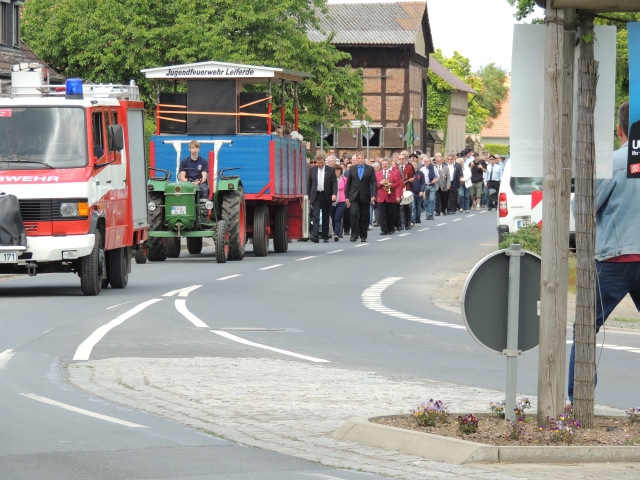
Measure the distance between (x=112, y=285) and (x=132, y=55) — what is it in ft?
127

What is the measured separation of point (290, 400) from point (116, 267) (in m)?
10.5

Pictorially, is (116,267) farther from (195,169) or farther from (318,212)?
(318,212)

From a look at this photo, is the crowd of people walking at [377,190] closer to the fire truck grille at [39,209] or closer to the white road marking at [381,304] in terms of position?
the white road marking at [381,304]

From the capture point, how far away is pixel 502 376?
11.8 meters

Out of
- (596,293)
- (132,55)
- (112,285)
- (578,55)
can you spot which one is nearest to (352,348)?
(596,293)

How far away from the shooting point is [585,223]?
26.4 feet

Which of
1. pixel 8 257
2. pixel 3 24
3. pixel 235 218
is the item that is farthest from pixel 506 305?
pixel 3 24

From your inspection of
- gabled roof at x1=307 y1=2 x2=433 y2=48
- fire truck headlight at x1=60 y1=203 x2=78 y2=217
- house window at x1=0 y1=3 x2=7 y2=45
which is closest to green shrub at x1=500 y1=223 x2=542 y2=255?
fire truck headlight at x1=60 y1=203 x2=78 y2=217

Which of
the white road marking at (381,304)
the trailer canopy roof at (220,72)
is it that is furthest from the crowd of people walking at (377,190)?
the white road marking at (381,304)

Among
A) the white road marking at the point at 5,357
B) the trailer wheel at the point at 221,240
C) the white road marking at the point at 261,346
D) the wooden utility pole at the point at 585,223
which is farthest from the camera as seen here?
the trailer wheel at the point at 221,240

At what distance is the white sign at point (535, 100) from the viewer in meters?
8.21

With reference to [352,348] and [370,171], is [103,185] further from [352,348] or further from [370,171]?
[370,171]

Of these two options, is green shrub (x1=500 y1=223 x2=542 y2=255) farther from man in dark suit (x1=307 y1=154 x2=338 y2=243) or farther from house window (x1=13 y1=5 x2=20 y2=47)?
house window (x1=13 y1=5 x2=20 y2=47)

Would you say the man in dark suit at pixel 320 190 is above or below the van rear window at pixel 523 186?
below
